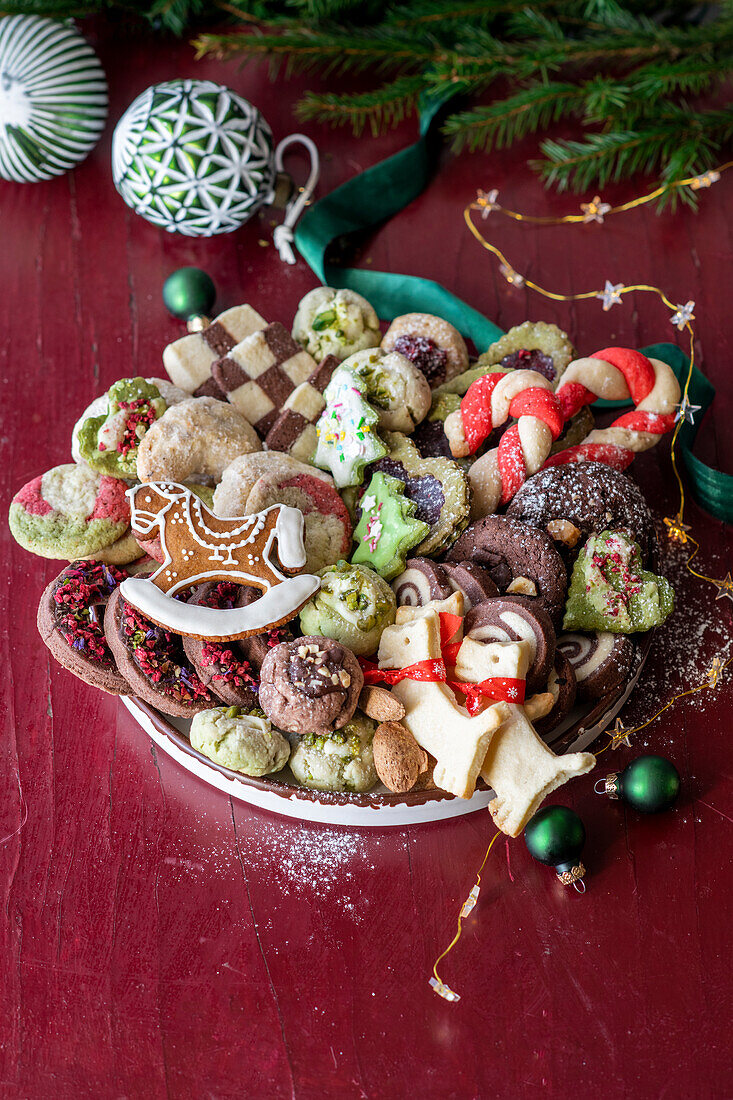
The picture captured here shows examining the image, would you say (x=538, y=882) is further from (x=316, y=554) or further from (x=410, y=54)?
(x=410, y=54)

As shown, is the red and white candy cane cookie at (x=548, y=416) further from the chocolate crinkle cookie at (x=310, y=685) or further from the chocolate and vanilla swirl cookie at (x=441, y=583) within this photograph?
the chocolate crinkle cookie at (x=310, y=685)

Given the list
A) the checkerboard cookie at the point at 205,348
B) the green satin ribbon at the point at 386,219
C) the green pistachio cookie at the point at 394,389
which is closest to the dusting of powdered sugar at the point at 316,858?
the green pistachio cookie at the point at 394,389

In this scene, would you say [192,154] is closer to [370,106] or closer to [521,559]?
[370,106]

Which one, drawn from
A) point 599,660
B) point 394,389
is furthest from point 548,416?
point 599,660

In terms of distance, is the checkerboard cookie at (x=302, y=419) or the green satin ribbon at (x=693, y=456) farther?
the green satin ribbon at (x=693, y=456)

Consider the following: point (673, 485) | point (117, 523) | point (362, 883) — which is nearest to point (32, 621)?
point (117, 523)

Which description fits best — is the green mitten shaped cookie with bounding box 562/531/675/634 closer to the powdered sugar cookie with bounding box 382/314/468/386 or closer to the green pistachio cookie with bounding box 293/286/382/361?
the powdered sugar cookie with bounding box 382/314/468/386
